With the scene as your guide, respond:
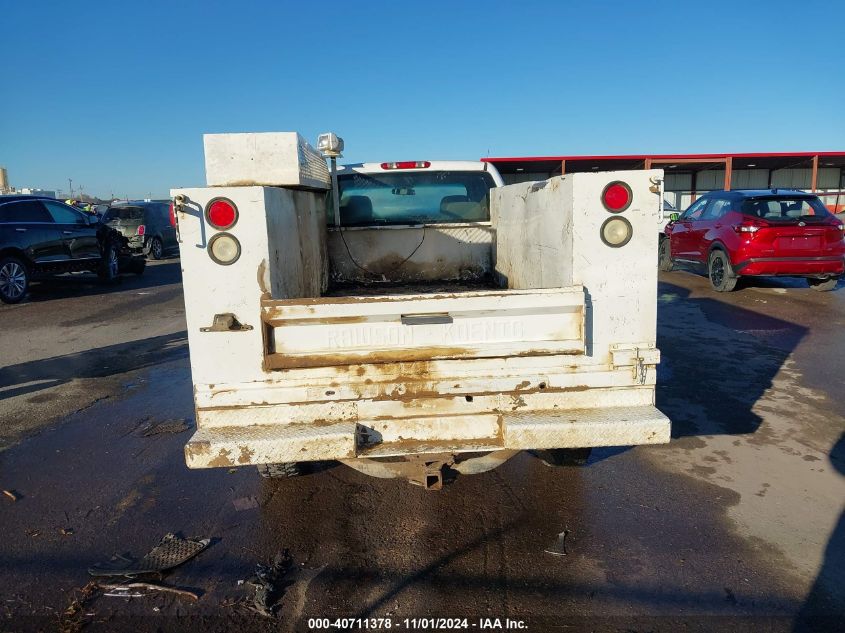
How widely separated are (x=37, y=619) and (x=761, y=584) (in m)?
3.26

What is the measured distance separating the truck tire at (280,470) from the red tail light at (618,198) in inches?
91.0

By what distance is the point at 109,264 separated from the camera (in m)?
14.3

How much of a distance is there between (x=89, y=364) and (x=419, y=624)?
6128 mm

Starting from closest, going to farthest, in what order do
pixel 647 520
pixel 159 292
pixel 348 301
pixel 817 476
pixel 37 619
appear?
pixel 37 619 < pixel 348 301 < pixel 647 520 < pixel 817 476 < pixel 159 292

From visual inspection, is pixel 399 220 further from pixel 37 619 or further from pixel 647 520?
pixel 37 619

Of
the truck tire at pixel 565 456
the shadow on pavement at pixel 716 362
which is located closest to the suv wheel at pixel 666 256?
the shadow on pavement at pixel 716 362

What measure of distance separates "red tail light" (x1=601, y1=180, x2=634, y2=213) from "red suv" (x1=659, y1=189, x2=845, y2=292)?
821 centimetres

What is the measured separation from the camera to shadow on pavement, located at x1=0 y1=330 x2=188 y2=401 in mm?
6625

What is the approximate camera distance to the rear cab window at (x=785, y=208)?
10.1 metres

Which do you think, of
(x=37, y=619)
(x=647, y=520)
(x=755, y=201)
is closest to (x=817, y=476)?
(x=647, y=520)

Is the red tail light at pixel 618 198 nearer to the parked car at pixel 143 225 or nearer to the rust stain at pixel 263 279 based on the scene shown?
the rust stain at pixel 263 279

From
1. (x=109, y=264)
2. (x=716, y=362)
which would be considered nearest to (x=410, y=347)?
(x=716, y=362)

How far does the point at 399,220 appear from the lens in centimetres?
546

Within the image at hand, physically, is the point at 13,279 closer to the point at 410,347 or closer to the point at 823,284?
the point at 410,347
